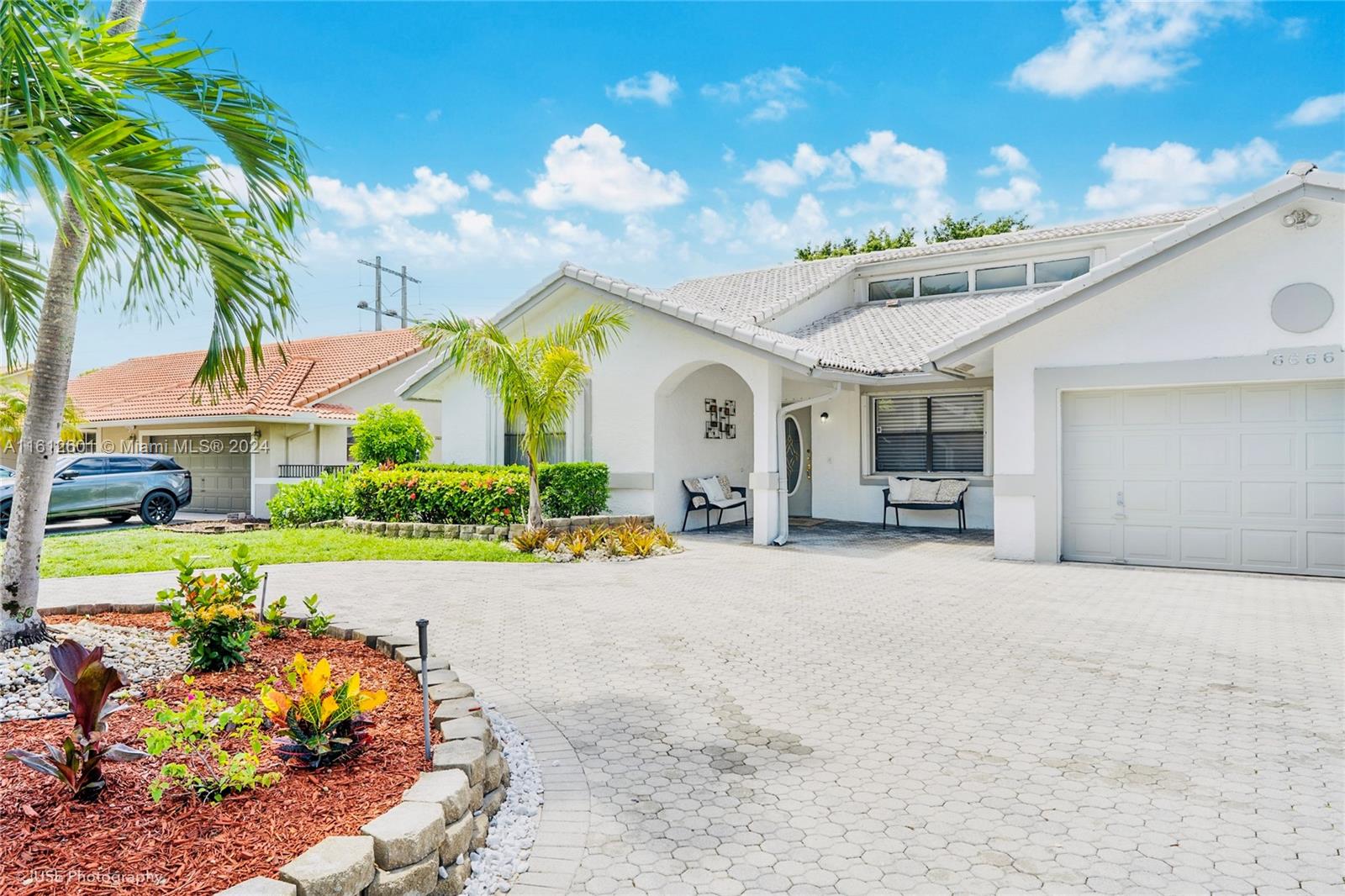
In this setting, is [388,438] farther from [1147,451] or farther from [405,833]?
[405,833]

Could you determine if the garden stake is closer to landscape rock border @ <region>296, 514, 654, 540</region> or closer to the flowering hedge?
landscape rock border @ <region>296, 514, 654, 540</region>

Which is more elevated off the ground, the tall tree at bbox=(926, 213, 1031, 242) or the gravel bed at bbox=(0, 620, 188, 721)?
the tall tree at bbox=(926, 213, 1031, 242)

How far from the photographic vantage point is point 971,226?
33969mm

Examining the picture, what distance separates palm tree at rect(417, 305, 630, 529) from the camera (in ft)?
41.9

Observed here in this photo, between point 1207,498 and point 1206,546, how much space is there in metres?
0.61

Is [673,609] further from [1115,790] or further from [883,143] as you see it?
[883,143]

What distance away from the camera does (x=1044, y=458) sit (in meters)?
Result: 11.0

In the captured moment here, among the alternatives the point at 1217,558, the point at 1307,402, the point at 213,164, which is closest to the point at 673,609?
the point at 213,164

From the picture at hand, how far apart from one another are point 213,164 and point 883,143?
20.9 metres

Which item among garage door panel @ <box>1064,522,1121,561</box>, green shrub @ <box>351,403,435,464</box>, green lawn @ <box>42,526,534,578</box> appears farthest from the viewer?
green shrub @ <box>351,403,435,464</box>

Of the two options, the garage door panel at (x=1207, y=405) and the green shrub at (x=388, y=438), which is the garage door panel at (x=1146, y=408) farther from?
the green shrub at (x=388, y=438)

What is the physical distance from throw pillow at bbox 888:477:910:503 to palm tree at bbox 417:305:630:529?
620 cm

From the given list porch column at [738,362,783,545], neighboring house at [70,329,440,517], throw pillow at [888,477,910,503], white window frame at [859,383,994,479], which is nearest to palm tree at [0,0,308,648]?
porch column at [738,362,783,545]

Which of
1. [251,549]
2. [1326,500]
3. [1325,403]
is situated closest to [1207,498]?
[1326,500]
